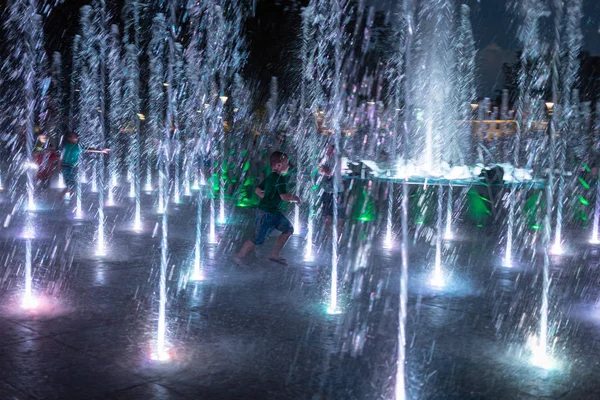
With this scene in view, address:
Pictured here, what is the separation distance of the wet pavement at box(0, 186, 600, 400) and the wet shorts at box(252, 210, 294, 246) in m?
0.41

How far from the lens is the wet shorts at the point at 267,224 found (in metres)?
8.71

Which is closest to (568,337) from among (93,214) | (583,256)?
(583,256)

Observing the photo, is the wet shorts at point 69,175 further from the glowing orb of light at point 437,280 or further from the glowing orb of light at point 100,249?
the glowing orb of light at point 437,280

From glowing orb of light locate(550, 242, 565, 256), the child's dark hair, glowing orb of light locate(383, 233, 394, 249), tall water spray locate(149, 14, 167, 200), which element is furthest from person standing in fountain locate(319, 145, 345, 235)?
tall water spray locate(149, 14, 167, 200)

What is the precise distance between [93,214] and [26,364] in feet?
31.5

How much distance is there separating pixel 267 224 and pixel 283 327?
2935 mm

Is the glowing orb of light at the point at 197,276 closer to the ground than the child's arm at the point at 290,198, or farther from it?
closer to the ground

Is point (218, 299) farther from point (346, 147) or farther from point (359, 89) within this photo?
point (359, 89)

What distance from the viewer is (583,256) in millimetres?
10781

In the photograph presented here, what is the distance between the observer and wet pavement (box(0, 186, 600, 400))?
4547mm

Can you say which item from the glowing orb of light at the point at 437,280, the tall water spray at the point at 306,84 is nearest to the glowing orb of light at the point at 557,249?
the glowing orb of light at the point at 437,280

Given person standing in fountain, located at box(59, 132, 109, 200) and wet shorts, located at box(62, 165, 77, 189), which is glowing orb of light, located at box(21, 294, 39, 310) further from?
wet shorts, located at box(62, 165, 77, 189)

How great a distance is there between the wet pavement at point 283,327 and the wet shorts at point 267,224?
16.3 inches

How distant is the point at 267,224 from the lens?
8727 millimetres
